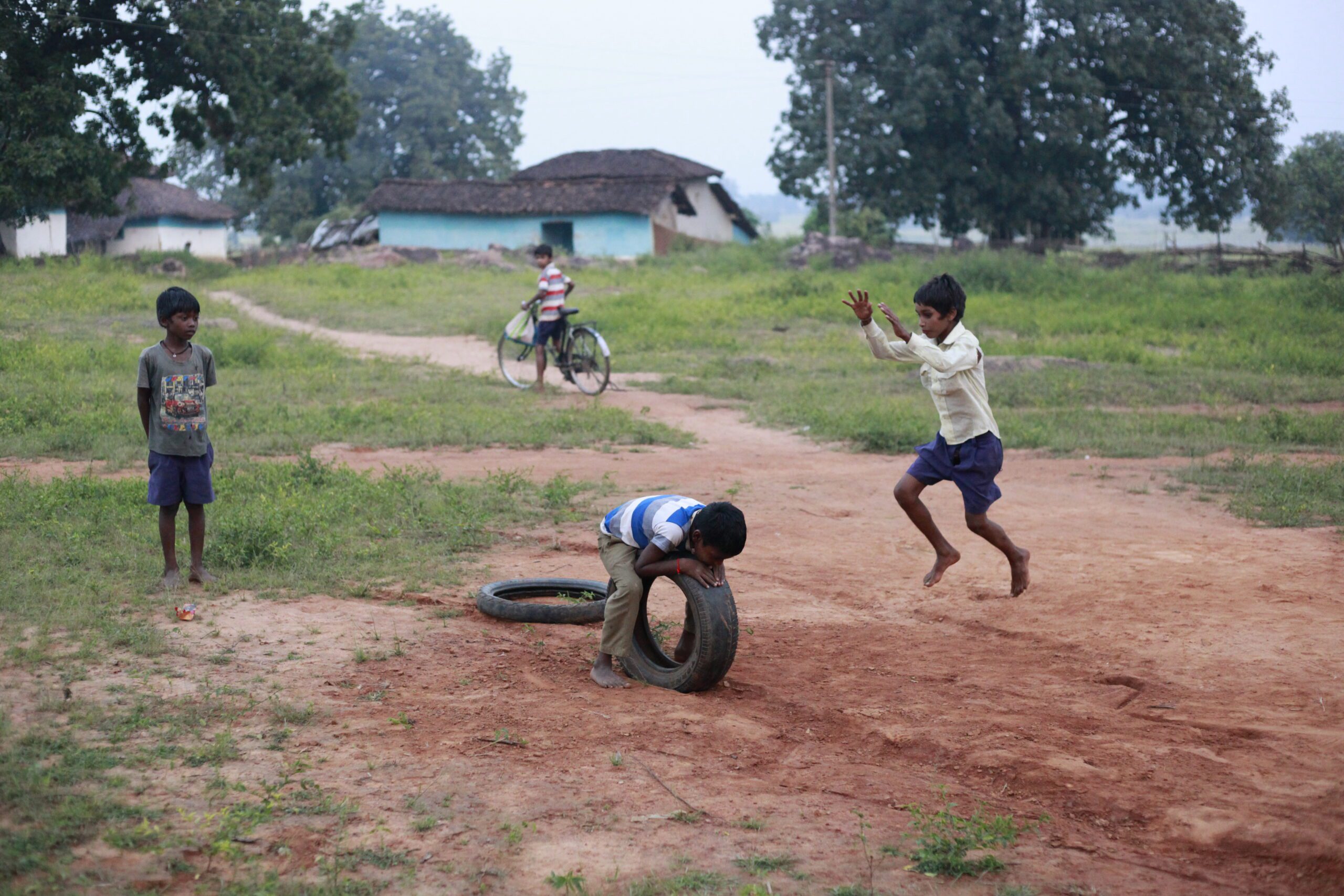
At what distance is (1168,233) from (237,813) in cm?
3310

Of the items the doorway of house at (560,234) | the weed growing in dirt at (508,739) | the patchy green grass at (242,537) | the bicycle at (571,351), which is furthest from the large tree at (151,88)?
the weed growing in dirt at (508,739)

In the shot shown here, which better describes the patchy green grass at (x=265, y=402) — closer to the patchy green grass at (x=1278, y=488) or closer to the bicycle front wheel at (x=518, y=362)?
the bicycle front wheel at (x=518, y=362)

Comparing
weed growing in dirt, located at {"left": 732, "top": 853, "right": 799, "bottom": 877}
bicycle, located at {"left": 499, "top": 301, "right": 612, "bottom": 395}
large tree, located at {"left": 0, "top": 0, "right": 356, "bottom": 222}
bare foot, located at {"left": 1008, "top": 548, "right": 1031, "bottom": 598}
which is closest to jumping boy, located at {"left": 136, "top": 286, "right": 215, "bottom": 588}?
weed growing in dirt, located at {"left": 732, "top": 853, "right": 799, "bottom": 877}

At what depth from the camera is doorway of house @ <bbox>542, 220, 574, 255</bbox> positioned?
40.0 meters

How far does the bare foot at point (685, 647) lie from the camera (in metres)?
5.20

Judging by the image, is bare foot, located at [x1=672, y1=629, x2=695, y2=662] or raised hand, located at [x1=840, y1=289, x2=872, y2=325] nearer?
bare foot, located at [x1=672, y1=629, x2=695, y2=662]

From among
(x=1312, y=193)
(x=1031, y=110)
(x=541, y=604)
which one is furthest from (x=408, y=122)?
(x=541, y=604)

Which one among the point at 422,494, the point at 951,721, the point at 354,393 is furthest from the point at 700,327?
the point at 951,721

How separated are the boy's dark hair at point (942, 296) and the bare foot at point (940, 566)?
137 cm

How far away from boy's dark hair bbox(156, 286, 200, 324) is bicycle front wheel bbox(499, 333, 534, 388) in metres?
8.31

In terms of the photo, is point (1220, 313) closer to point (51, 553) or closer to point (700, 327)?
point (700, 327)

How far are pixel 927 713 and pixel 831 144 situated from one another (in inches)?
1282

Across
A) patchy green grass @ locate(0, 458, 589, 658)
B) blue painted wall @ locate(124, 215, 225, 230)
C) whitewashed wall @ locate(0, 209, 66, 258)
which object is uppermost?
blue painted wall @ locate(124, 215, 225, 230)

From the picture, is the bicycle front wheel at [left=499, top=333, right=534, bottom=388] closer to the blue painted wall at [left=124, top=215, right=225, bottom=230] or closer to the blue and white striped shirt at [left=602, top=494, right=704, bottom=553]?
the blue and white striped shirt at [left=602, top=494, right=704, bottom=553]
